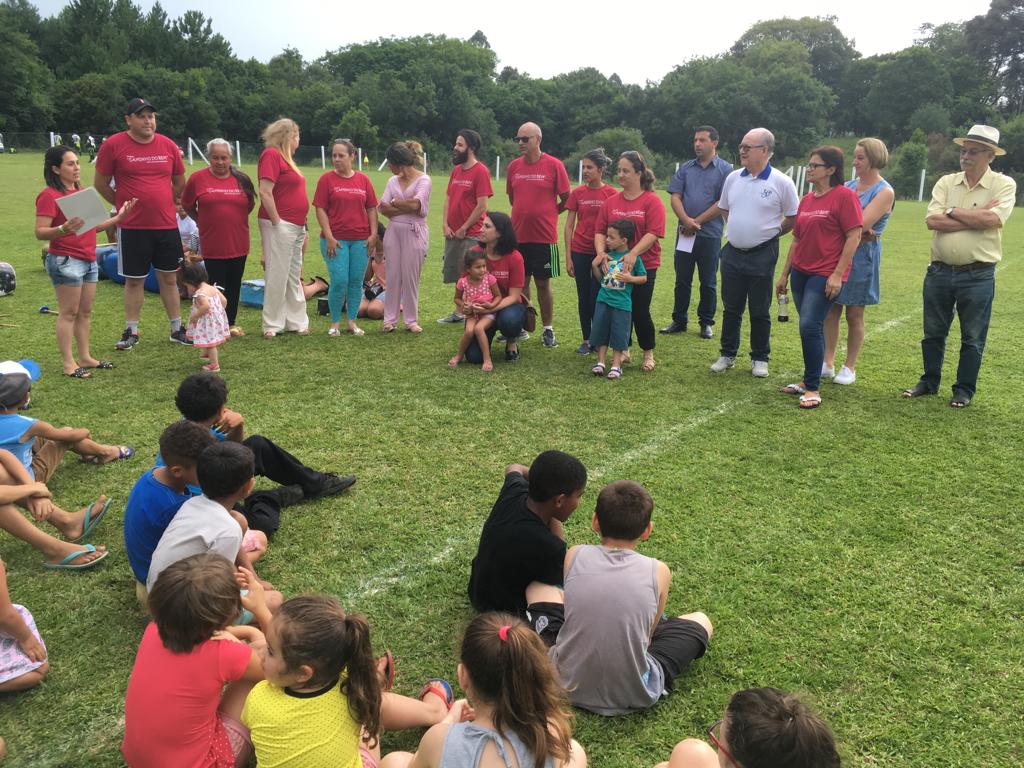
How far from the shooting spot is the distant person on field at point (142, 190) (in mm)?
6863

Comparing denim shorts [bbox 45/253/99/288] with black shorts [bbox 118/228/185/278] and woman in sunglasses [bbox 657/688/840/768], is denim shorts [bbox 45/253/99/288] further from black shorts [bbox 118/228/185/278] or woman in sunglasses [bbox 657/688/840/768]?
woman in sunglasses [bbox 657/688/840/768]

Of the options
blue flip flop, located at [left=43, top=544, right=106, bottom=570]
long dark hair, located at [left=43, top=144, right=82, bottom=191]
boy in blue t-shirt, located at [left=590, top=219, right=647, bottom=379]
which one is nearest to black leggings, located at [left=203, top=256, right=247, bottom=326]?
long dark hair, located at [left=43, top=144, right=82, bottom=191]

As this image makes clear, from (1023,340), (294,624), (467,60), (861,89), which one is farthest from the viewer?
(467,60)

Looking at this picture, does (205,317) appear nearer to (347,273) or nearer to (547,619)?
(347,273)

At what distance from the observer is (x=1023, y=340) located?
347 inches

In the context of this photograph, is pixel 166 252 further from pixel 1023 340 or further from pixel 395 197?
pixel 1023 340

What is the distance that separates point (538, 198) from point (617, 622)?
5931 millimetres

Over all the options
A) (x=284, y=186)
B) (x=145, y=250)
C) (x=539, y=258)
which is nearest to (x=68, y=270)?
(x=145, y=250)

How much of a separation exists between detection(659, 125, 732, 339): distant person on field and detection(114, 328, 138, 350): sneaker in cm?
572

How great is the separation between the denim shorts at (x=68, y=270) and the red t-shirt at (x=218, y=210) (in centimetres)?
135

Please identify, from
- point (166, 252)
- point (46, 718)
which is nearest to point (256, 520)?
point (46, 718)

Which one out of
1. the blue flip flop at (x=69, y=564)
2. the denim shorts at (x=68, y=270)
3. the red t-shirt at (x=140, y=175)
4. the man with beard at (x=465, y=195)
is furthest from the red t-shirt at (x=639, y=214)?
the blue flip flop at (x=69, y=564)

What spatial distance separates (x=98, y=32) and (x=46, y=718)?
281 feet

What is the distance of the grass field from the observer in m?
2.93
